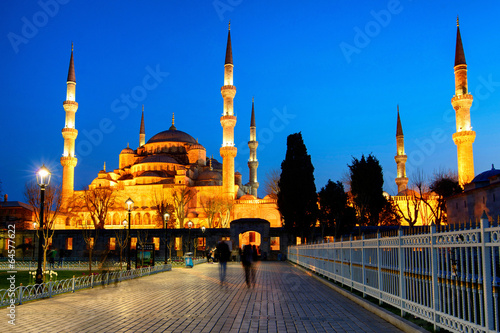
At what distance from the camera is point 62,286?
36.0 ft

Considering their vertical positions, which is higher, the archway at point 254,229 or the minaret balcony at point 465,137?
the minaret balcony at point 465,137

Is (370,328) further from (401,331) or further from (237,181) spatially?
(237,181)

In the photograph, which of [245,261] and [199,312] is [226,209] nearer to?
[245,261]

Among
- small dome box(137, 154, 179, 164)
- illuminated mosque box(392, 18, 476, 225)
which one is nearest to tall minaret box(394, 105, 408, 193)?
illuminated mosque box(392, 18, 476, 225)

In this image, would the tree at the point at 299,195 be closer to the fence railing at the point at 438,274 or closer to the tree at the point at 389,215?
the tree at the point at 389,215

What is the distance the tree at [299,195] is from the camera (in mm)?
33812

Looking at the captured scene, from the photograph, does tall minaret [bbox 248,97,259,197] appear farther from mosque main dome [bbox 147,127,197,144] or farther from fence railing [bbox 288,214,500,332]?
fence railing [bbox 288,214,500,332]

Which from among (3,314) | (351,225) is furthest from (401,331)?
(351,225)

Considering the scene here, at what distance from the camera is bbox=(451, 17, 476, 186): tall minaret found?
1812 inches

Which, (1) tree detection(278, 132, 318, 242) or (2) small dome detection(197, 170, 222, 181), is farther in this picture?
(2) small dome detection(197, 170, 222, 181)

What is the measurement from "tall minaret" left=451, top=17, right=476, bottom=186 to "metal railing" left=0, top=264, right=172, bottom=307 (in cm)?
3672

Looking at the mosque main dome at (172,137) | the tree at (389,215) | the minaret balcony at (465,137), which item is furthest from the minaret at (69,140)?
the minaret balcony at (465,137)

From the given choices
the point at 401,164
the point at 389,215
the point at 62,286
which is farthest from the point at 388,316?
the point at 401,164

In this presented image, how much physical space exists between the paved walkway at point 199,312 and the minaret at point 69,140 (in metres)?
50.4
